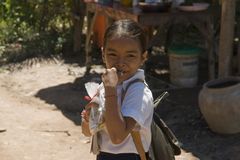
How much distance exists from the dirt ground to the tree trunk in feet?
3.67

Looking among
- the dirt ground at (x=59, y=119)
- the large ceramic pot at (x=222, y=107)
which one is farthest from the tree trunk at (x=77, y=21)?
the large ceramic pot at (x=222, y=107)

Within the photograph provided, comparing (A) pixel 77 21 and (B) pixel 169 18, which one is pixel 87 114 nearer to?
(B) pixel 169 18

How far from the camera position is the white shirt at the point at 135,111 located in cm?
206

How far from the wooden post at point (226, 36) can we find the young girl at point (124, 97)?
3381mm

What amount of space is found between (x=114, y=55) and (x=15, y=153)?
295 centimetres

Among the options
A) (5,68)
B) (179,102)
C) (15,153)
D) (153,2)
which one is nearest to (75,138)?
(15,153)

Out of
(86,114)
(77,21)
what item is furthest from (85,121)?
(77,21)

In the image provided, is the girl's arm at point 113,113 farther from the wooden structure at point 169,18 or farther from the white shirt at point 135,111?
the wooden structure at point 169,18

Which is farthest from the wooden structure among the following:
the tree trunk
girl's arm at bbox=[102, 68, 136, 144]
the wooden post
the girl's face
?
girl's arm at bbox=[102, 68, 136, 144]

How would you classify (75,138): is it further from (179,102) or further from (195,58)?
(195,58)

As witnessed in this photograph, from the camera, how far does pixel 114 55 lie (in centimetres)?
210

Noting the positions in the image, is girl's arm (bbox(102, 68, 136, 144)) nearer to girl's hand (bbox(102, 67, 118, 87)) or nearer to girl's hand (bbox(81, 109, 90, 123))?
girl's hand (bbox(102, 67, 118, 87))

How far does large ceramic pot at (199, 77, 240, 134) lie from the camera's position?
4727 mm

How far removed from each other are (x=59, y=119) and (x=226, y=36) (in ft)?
6.52
